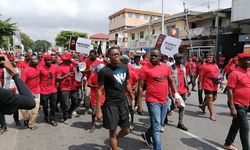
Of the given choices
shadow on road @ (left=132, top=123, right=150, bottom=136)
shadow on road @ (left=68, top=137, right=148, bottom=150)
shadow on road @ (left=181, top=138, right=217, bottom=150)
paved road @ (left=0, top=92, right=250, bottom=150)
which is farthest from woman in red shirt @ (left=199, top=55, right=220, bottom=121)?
shadow on road @ (left=68, top=137, right=148, bottom=150)

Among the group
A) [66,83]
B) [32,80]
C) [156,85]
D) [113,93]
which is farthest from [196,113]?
[113,93]

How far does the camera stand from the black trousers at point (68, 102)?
7910 millimetres

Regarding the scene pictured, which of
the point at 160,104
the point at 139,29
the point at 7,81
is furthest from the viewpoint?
the point at 139,29

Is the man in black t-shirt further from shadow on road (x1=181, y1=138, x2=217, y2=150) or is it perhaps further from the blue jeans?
shadow on road (x1=181, y1=138, x2=217, y2=150)

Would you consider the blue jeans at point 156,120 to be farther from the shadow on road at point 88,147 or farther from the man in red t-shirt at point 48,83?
the man in red t-shirt at point 48,83

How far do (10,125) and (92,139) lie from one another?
2398mm

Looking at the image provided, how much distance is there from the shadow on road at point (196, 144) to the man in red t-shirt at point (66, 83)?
302cm

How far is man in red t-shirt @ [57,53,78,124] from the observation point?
791cm

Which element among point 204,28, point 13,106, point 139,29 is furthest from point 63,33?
point 13,106

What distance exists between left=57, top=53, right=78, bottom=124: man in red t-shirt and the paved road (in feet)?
1.35

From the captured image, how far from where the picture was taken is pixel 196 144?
614cm

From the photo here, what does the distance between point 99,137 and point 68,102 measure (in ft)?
5.78

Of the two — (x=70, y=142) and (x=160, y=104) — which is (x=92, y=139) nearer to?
(x=70, y=142)

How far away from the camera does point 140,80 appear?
5707mm
